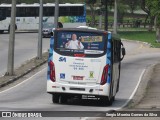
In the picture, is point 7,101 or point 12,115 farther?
point 7,101

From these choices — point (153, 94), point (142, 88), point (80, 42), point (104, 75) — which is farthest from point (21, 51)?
point (104, 75)

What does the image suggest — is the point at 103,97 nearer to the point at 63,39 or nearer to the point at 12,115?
the point at 63,39

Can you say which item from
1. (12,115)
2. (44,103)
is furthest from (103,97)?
(12,115)

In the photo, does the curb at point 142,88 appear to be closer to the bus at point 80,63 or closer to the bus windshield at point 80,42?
the bus at point 80,63

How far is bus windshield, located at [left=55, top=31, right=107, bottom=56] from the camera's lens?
79.3 ft

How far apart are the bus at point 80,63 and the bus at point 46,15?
57918 mm

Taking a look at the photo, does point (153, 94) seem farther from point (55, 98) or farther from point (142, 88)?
point (55, 98)

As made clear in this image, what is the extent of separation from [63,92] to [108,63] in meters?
1.95

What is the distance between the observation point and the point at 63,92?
24.2 metres

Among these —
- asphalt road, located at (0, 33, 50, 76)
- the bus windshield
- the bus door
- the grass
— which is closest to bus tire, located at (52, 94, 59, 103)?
the bus door

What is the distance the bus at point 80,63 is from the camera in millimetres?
24078

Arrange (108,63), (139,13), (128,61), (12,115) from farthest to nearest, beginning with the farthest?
(139,13)
(128,61)
(108,63)
(12,115)

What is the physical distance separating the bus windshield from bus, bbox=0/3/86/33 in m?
57.9

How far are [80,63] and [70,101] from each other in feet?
10.4
